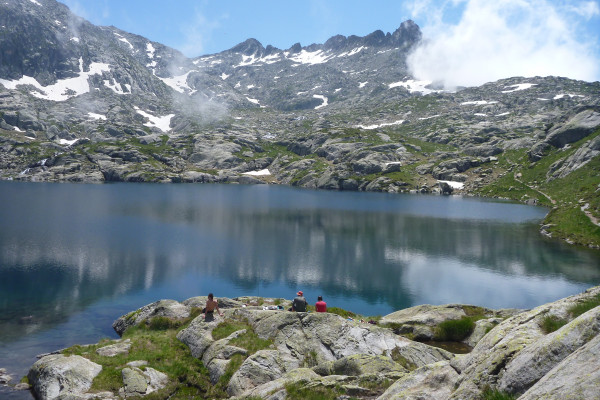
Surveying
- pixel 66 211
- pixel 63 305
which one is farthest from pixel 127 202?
pixel 63 305

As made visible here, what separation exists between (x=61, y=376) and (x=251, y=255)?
43530 millimetres

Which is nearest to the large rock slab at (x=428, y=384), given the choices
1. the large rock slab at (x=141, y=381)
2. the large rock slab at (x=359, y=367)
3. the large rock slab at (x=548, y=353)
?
the large rock slab at (x=548, y=353)

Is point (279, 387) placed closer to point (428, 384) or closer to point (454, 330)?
point (428, 384)

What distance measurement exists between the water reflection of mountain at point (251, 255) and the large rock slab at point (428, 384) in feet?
112

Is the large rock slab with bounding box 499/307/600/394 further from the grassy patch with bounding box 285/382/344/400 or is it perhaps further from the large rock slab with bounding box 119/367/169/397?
the large rock slab with bounding box 119/367/169/397

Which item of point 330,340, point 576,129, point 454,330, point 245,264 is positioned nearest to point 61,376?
point 330,340

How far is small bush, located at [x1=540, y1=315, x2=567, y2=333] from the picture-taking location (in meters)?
11.8

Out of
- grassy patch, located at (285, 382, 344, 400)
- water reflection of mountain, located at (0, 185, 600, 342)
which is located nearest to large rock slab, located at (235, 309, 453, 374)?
grassy patch, located at (285, 382, 344, 400)

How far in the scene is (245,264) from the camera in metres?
59.3

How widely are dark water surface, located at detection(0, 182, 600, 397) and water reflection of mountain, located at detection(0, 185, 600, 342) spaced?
23 cm

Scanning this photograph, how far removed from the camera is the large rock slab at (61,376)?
20469 mm

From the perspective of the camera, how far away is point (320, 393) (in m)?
15.1

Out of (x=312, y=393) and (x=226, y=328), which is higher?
(x=312, y=393)

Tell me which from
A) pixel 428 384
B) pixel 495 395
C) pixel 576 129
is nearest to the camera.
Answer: pixel 495 395
